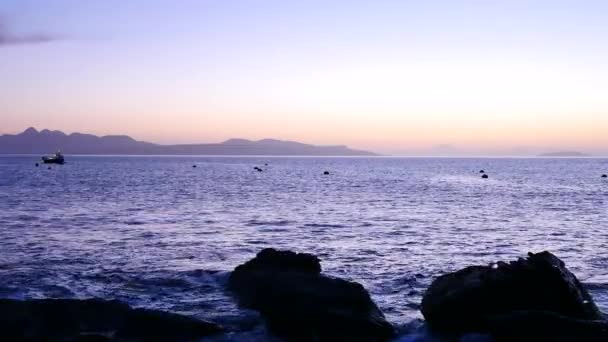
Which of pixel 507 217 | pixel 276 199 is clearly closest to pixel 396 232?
pixel 507 217

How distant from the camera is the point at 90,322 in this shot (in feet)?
52.2

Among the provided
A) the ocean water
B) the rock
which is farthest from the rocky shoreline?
the ocean water

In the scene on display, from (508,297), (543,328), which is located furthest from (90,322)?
(543,328)

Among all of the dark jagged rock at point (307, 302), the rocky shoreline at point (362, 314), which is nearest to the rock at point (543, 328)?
the rocky shoreline at point (362, 314)

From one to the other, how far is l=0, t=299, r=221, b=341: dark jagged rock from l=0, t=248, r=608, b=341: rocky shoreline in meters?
0.03

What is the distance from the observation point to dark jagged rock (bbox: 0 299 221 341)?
15.1 m

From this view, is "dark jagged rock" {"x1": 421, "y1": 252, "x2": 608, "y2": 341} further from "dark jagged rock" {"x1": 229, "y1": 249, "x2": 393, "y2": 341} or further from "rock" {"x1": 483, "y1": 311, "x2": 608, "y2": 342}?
"dark jagged rock" {"x1": 229, "y1": 249, "x2": 393, "y2": 341}

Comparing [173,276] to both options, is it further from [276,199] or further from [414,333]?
[276,199]

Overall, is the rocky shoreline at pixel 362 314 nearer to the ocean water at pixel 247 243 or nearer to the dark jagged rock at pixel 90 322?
the dark jagged rock at pixel 90 322

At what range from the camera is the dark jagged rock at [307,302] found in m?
16.4

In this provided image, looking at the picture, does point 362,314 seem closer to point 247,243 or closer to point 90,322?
point 90,322

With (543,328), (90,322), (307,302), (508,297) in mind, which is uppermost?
(508,297)

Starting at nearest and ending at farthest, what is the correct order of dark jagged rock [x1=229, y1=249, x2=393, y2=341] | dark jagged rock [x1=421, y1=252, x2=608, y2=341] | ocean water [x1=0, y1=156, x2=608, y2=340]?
dark jagged rock [x1=229, y1=249, x2=393, y2=341] < dark jagged rock [x1=421, y1=252, x2=608, y2=341] < ocean water [x1=0, y1=156, x2=608, y2=340]

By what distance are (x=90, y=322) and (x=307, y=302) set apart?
20.6 feet
